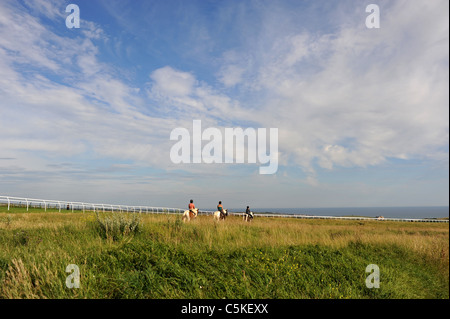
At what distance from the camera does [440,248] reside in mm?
12336

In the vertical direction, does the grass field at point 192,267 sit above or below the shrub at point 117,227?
below

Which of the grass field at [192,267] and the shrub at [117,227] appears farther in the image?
the shrub at [117,227]

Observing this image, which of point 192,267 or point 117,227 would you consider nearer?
point 192,267

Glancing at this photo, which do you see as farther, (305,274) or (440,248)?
(440,248)

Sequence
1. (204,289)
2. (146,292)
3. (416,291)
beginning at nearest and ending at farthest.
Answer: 1. (146,292)
2. (204,289)
3. (416,291)

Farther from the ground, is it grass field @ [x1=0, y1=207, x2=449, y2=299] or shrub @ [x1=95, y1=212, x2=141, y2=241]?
shrub @ [x1=95, y1=212, x2=141, y2=241]

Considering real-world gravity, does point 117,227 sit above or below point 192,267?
above

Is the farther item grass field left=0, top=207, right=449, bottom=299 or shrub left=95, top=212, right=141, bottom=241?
shrub left=95, top=212, right=141, bottom=241
